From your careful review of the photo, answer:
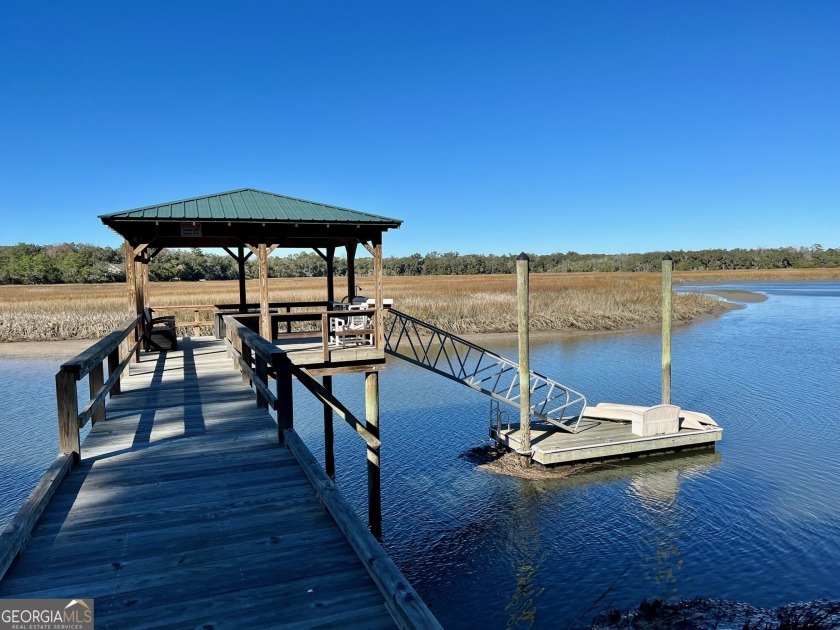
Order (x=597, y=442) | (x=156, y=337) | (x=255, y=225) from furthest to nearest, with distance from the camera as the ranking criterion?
(x=156, y=337), (x=597, y=442), (x=255, y=225)

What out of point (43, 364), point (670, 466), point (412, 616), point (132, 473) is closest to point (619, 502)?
point (670, 466)

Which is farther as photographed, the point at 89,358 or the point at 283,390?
the point at 89,358

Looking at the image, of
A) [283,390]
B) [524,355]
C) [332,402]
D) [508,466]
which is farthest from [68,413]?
[524,355]

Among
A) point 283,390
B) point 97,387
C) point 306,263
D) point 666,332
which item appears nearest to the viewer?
point 283,390

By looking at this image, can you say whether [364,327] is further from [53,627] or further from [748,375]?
[748,375]

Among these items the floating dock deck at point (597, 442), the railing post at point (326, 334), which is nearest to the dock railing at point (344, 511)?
the railing post at point (326, 334)

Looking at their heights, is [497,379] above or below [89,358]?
below

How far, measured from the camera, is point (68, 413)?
5.05 meters

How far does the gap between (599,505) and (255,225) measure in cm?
792

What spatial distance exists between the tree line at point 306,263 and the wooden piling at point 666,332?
236ft

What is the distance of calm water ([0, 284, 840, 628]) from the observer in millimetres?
7762

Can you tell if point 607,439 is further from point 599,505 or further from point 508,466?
point 599,505

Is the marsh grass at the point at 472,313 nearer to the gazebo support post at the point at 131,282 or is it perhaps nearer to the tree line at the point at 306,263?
the gazebo support post at the point at 131,282

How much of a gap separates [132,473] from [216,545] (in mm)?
1791
